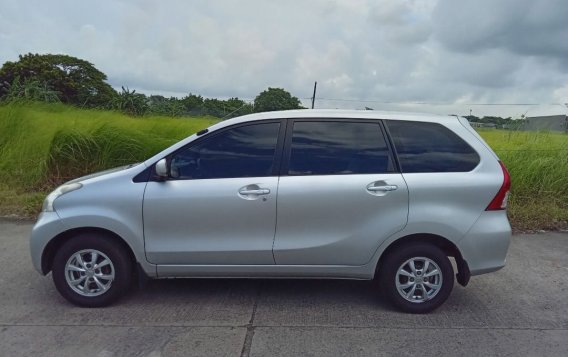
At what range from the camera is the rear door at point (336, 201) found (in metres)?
3.77

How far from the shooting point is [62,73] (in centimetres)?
4550

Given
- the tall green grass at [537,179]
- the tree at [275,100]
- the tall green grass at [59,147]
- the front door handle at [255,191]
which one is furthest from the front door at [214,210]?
the tree at [275,100]

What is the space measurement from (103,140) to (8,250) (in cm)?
371

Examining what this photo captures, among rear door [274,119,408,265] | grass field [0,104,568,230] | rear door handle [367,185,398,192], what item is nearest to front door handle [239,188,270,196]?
rear door [274,119,408,265]

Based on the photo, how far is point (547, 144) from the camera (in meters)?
8.87

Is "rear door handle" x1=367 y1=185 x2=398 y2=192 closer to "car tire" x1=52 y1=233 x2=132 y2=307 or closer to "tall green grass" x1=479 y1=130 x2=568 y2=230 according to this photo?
"car tire" x1=52 y1=233 x2=132 y2=307

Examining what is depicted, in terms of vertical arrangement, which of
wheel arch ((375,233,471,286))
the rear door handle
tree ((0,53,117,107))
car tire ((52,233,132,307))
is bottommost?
car tire ((52,233,132,307))

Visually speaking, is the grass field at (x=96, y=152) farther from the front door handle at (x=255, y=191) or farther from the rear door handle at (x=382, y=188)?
the front door handle at (x=255, y=191)

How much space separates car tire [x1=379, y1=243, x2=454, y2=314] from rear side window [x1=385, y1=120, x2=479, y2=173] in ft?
2.23

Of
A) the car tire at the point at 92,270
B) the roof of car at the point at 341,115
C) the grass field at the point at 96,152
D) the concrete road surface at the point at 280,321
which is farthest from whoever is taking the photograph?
the grass field at the point at 96,152

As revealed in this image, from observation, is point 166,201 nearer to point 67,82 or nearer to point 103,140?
point 103,140

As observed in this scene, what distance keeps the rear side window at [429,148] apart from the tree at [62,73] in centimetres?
4127

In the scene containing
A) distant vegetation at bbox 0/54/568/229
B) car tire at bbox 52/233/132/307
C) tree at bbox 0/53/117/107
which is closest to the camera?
car tire at bbox 52/233/132/307

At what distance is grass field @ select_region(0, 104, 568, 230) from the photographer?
26.0 ft
